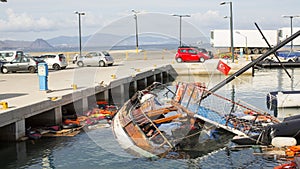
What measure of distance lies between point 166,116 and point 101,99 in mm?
11781

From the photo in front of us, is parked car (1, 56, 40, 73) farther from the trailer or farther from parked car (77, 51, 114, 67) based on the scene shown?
the trailer

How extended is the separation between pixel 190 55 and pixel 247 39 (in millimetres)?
26279

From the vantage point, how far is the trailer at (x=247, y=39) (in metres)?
70.9

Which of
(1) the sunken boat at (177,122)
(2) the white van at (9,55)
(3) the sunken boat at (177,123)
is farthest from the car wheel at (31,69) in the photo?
(1) the sunken boat at (177,122)

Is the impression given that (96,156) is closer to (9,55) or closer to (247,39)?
(9,55)

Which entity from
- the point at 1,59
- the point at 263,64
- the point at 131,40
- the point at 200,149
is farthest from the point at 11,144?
the point at 263,64

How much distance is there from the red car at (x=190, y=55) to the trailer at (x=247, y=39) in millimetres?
22489

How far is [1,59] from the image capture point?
42.7 metres

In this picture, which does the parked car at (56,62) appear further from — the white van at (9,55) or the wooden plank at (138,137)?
the wooden plank at (138,137)

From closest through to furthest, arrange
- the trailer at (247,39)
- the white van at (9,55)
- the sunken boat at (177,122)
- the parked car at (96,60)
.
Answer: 1. the sunken boat at (177,122)
2. the white van at (9,55)
3. the parked car at (96,60)
4. the trailer at (247,39)

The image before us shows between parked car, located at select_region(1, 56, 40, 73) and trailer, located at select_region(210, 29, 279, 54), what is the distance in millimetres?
39123

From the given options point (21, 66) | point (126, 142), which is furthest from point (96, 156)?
point (21, 66)

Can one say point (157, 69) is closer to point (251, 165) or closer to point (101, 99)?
point (101, 99)

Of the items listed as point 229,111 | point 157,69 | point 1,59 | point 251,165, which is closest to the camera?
point 251,165
